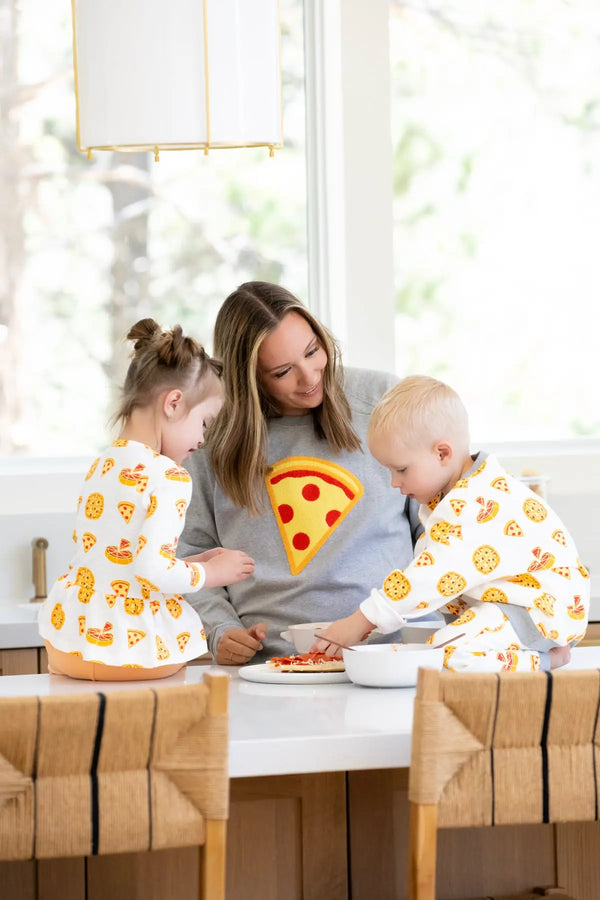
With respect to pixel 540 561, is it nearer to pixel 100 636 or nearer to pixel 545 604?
pixel 545 604

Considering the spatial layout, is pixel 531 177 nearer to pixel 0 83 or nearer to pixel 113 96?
pixel 0 83

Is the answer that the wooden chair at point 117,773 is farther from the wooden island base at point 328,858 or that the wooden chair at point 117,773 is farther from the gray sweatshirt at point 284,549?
the gray sweatshirt at point 284,549

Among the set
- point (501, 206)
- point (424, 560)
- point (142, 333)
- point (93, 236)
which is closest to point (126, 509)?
point (142, 333)

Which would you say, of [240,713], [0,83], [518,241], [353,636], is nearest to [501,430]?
[518,241]

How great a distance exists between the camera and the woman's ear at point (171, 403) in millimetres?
1955

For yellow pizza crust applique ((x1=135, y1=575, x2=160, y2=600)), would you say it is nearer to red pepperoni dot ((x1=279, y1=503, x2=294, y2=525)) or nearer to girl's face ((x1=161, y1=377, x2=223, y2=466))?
girl's face ((x1=161, y1=377, x2=223, y2=466))

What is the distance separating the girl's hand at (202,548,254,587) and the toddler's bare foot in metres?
0.50

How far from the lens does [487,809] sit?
1.39m

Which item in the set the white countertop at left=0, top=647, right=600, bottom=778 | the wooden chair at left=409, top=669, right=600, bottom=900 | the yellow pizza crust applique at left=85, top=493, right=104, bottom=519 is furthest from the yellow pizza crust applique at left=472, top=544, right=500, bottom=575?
the yellow pizza crust applique at left=85, top=493, right=104, bottom=519

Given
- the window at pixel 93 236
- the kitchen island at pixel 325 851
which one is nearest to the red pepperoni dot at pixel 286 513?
the kitchen island at pixel 325 851

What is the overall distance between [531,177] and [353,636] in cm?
247

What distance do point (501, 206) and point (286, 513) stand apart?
1938 millimetres

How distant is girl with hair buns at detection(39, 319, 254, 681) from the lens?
1828mm

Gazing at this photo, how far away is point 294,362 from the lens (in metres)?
2.30
